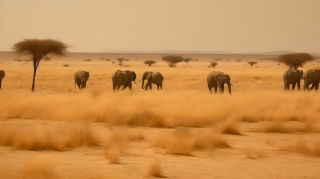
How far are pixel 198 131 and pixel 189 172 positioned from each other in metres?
4.46

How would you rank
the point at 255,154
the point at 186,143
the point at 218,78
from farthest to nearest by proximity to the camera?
the point at 218,78 < the point at 186,143 < the point at 255,154

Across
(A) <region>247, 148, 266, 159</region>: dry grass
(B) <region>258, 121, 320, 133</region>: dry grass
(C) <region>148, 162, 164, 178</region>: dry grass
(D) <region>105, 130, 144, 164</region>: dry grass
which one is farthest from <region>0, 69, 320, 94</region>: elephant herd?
(C) <region>148, 162, 164, 178</region>: dry grass

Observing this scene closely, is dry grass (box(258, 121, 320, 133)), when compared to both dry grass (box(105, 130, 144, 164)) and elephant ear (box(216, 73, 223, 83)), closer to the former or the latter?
dry grass (box(105, 130, 144, 164))

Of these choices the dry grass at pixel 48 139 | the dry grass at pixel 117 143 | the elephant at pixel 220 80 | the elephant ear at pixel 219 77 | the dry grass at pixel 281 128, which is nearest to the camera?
the dry grass at pixel 117 143

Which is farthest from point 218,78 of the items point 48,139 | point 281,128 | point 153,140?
point 48,139

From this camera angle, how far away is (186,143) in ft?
27.2

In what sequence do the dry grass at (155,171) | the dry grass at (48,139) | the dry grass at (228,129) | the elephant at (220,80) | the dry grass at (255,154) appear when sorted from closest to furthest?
the dry grass at (155,171) < the dry grass at (255,154) < the dry grass at (48,139) < the dry grass at (228,129) < the elephant at (220,80)

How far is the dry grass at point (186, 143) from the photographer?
8.20m

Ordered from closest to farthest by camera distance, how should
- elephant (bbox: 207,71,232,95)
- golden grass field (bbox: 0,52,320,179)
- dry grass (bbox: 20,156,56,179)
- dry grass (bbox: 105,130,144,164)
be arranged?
dry grass (bbox: 20,156,56,179) → golden grass field (bbox: 0,52,320,179) → dry grass (bbox: 105,130,144,164) → elephant (bbox: 207,71,232,95)

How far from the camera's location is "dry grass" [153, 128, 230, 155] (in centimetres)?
820

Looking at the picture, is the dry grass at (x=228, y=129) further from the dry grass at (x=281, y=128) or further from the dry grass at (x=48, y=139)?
the dry grass at (x=48, y=139)

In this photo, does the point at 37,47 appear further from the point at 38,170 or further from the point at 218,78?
the point at 38,170

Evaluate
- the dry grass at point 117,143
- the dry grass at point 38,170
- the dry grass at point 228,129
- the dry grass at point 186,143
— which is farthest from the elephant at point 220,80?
the dry grass at point 38,170

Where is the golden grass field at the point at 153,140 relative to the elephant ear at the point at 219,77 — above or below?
below
